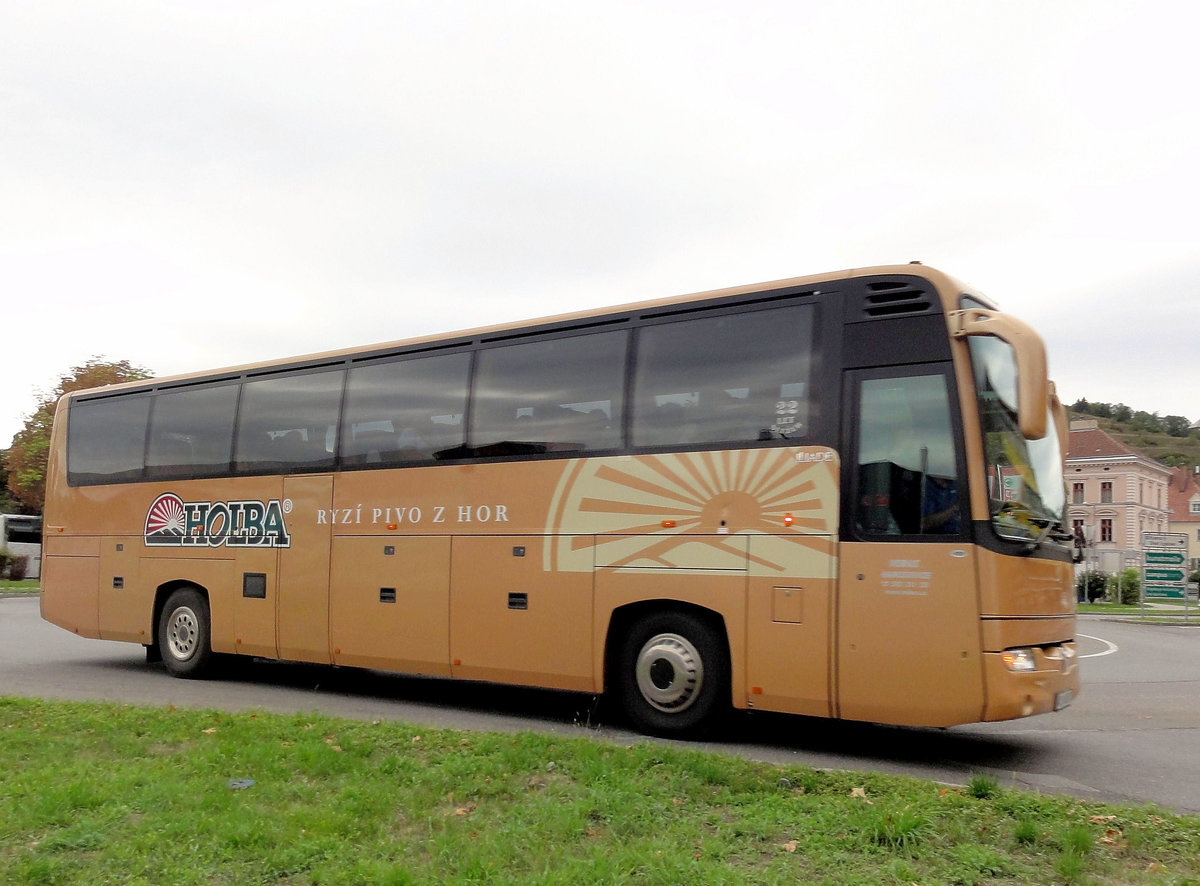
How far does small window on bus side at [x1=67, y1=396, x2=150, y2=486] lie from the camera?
46.3ft

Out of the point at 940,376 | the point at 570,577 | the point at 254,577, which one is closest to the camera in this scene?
the point at 940,376

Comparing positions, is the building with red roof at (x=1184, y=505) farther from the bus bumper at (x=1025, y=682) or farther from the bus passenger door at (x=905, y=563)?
the bus passenger door at (x=905, y=563)

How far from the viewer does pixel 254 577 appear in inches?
493

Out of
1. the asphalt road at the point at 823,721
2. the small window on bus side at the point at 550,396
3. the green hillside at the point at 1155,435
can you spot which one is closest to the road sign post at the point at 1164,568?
the asphalt road at the point at 823,721

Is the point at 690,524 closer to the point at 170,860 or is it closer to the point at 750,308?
the point at 750,308

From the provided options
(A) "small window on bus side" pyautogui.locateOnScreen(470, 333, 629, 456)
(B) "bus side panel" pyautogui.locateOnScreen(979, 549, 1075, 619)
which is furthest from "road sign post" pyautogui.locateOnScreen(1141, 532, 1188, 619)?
(A) "small window on bus side" pyautogui.locateOnScreen(470, 333, 629, 456)

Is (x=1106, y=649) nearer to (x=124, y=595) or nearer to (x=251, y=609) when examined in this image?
(x=251, y=609)

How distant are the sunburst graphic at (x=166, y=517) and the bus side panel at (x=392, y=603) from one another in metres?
2.87

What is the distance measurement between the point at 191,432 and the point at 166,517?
1.11 m

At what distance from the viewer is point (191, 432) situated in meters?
13.5

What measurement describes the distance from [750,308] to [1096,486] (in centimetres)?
9234

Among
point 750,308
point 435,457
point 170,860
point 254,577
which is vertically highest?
point 750,308

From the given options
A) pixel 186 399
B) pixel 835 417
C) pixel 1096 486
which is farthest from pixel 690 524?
pixel 1096 486

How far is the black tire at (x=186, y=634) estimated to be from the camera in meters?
13.1
